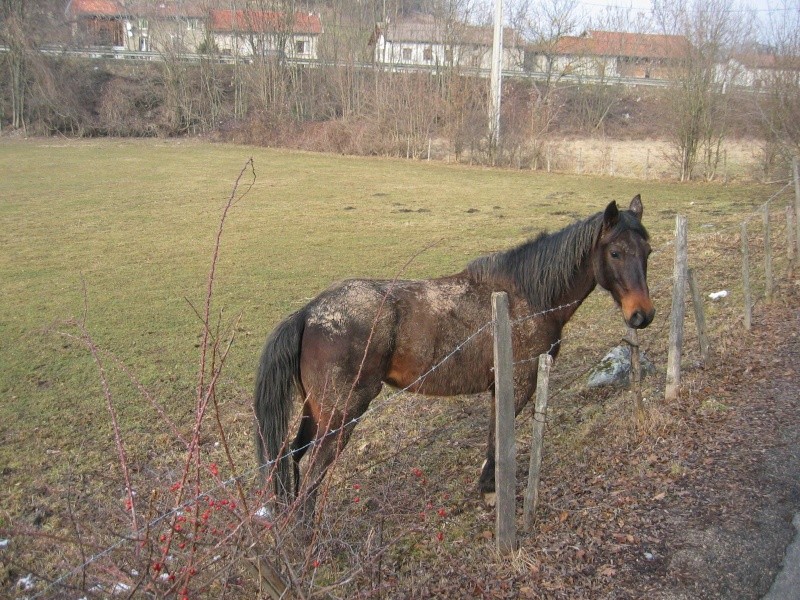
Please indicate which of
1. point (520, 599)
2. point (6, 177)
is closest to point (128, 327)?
point (520, 599)

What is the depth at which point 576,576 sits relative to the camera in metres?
3.43

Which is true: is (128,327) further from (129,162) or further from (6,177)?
(129,162)

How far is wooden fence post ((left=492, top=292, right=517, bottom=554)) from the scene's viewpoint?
347 centimetres

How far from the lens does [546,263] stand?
4750 mm

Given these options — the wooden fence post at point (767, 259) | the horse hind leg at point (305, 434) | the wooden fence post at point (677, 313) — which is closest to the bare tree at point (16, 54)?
the wooden fence post at point (767, 259)

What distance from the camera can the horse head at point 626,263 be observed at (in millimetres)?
4422

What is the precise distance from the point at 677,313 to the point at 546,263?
5.00 ft

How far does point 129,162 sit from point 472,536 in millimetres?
33193

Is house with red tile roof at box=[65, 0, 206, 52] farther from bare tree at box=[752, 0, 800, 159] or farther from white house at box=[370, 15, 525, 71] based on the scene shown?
bare tree at box=[752, 0, 800, 159]

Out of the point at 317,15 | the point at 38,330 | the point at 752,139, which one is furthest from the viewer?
the point at 317,15

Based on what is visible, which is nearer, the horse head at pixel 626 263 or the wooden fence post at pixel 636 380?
the horse head at pixel 626 263

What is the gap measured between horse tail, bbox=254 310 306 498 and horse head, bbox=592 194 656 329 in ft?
7.18

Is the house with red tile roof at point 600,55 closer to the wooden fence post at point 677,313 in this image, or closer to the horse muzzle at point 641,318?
the wooden fence post at point 677,313

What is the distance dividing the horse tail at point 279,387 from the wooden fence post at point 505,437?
1.38 meters
